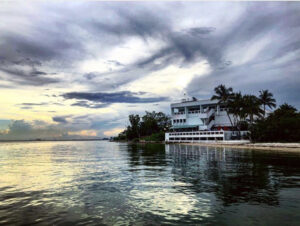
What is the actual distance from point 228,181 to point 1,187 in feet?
52.4

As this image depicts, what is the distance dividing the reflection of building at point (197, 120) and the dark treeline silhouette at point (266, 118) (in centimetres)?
881

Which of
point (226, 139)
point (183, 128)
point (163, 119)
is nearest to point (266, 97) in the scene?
point (226, 139)

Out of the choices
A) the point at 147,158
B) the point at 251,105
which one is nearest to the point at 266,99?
the point at 251,105

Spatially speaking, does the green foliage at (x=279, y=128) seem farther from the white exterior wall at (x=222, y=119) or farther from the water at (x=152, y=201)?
the water at (x=152, y=201)

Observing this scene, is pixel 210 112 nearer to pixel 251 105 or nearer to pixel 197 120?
pixel 197 120

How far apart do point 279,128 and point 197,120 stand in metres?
42.6

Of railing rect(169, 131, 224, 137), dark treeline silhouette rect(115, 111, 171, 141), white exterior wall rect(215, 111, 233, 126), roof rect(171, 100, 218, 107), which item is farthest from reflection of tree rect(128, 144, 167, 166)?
dark treeline silhouette rect(115, 111, 171, 141)

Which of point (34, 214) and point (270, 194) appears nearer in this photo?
point (34, 214)

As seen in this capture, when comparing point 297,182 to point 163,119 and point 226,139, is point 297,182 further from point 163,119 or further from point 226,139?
point 163,119

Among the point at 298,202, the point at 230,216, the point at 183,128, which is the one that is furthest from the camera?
the point at 183,128

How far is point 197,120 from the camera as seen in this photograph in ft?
340

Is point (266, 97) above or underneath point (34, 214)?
above

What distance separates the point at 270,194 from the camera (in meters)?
13.2

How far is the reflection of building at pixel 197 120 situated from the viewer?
9922 cm
